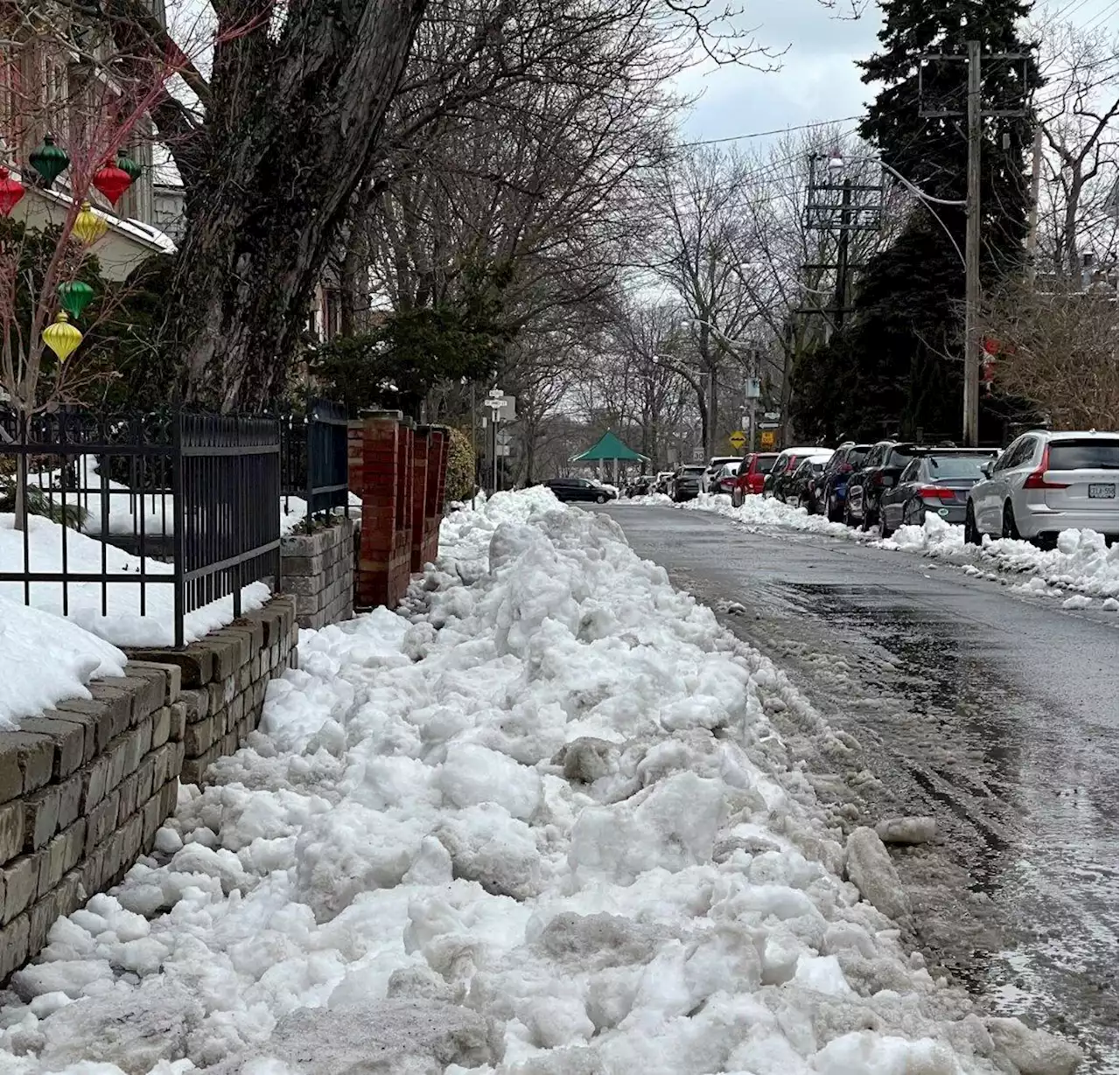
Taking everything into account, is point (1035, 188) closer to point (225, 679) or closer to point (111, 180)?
point (111, 180)

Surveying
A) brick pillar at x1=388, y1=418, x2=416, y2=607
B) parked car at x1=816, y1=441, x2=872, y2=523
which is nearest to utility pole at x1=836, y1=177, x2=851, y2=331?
parked car at x1=816, y1=441, x2=872, y2=523

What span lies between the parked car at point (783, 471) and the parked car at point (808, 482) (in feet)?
2.08

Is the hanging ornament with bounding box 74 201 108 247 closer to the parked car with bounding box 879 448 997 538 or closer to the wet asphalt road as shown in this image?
the wet asphalt road

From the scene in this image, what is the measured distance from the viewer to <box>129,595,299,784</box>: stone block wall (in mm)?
6023

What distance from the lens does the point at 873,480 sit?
31.0 meters

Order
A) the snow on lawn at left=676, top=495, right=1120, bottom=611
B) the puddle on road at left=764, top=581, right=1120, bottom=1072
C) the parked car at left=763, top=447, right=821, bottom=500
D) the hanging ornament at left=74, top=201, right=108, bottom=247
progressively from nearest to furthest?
the puddle on road at left=764, top=581, right=1120, bottom=1072 < the hanging ornament at left=74, top=201, right=108, bottom=247 < the snow on lawn at left=676, top=495, right=1120, bottom=611 < the parked car at left=763, top=447, right=821, bottom=500

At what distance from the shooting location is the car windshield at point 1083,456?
21.5 m

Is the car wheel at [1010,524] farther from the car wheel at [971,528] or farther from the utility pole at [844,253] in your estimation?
the utility pole at [844,253]

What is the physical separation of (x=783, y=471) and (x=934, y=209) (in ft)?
26.0

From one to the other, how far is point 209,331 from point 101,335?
31.3 feet

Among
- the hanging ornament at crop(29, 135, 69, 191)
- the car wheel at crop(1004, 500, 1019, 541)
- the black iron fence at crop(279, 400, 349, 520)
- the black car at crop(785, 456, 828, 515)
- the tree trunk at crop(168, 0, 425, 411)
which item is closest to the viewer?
the black iron fence at crop(279, 400, 349, 520)

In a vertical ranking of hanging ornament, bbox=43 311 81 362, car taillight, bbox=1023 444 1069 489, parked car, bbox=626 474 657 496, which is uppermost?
hanging ornament, bbox=43 311 81 362

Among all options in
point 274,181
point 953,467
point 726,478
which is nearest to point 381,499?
point 274,181

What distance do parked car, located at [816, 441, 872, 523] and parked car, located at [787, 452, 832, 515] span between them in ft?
4.62
